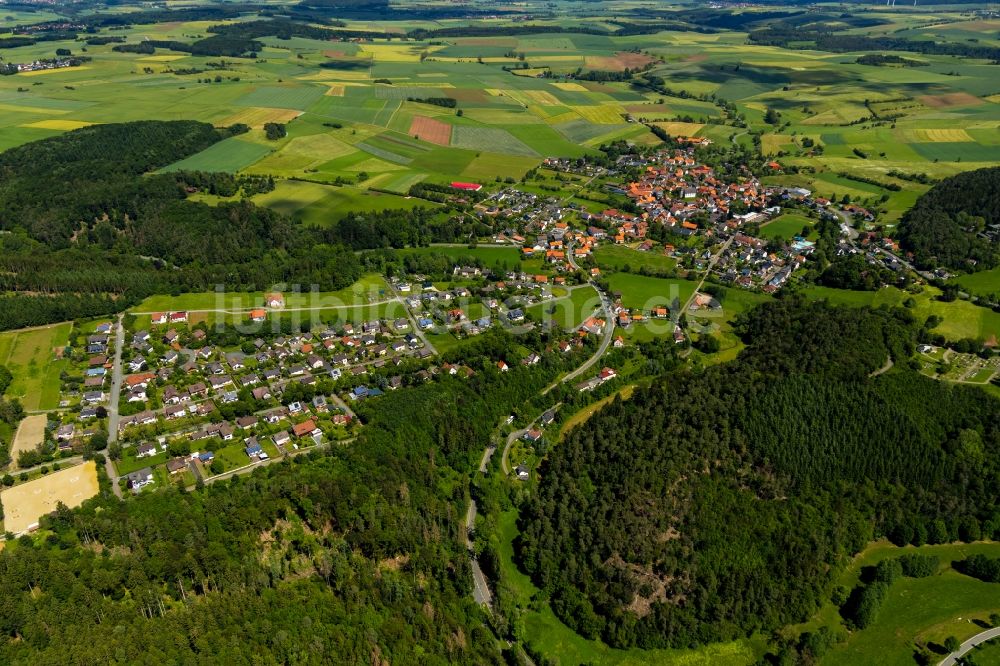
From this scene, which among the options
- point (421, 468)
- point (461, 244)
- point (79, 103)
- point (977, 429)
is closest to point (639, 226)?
point (461, 244)

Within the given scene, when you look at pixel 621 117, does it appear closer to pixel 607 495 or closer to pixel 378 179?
pixel 378 179

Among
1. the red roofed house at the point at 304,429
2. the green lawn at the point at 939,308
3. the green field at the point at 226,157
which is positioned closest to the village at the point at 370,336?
the red roofed house at the point at 304,429

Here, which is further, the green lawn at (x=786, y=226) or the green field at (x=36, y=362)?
the green lawn at (x=786, y=226)

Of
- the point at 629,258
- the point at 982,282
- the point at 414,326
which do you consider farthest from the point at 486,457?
the point at 982,282

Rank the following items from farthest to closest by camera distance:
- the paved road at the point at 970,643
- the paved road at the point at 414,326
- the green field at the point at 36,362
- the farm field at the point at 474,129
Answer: the farm field at the point at 474,129, the paved road at the point at 414,326, the green field at the point at 36,362, the paved road at the point at 970,643

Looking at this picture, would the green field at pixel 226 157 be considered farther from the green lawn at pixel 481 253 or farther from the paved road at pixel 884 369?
the paved road at pixel 884 369

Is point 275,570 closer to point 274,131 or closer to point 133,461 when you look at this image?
point 133,461

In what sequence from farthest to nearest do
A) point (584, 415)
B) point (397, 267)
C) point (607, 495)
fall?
point (397, 267) < point (584, 415) < point (607, 495)
